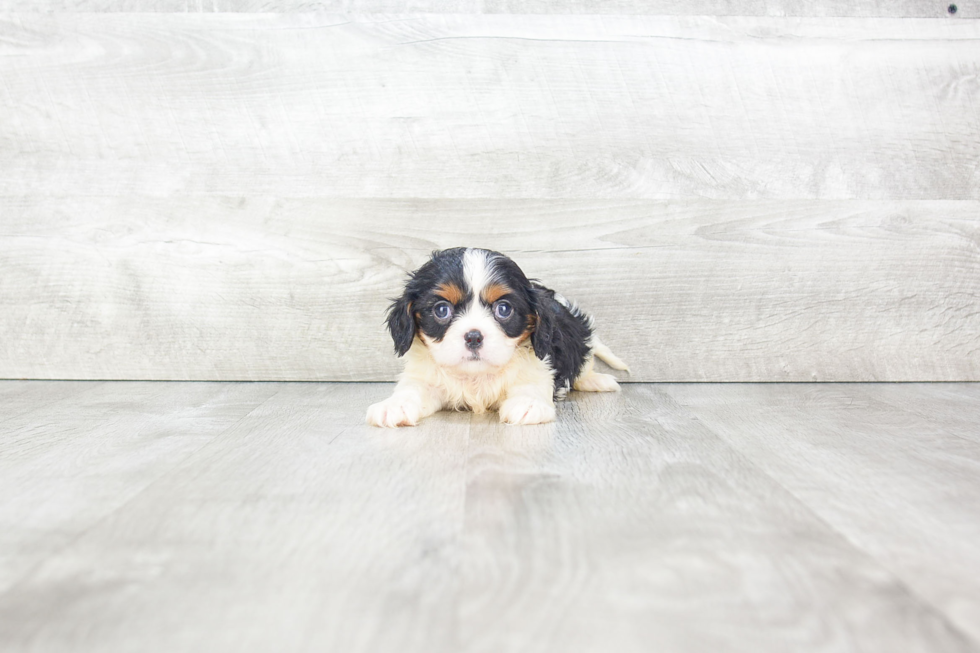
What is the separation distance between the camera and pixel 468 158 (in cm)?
252

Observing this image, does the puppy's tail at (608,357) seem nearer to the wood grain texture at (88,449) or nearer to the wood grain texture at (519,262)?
the wood grain texture at (519,262)

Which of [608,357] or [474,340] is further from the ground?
[474,340]

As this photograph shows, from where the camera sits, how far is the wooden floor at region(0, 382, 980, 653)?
0.78 metres

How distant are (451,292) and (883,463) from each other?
3.54 feet

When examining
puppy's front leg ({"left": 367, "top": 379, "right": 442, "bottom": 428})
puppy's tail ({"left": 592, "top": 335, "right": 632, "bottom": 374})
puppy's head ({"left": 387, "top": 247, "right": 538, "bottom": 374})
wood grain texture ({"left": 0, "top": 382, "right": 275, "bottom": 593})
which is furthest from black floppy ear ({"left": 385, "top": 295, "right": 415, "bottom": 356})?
puppy's tail ({"left": 592, "top": 335, "right": 632, "bottom": 374})

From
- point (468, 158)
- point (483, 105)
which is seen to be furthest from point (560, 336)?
point (483, 105)

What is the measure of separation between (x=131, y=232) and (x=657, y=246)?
6.01ft

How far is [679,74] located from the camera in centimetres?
253

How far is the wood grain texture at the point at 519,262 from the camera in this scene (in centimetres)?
253

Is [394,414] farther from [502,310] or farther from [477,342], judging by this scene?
[502,310]

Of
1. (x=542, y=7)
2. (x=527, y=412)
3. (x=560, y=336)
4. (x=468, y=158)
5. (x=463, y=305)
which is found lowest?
(x=527, y=412)

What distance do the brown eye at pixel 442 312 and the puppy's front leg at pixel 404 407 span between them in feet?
0.70

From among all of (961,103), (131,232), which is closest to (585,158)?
(961,103)

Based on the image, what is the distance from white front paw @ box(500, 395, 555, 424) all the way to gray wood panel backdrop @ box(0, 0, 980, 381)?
28.2 inches
